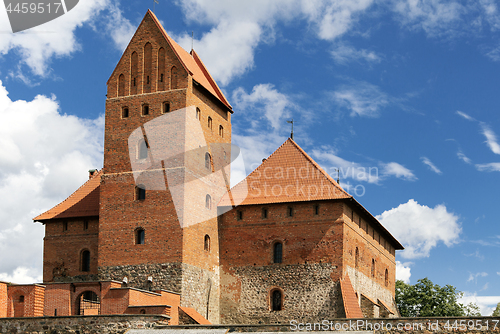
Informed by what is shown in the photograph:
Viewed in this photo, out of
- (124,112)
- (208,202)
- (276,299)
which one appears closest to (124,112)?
(124,112)

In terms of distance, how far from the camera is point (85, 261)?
33938 mm

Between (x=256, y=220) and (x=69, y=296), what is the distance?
9.83 metres

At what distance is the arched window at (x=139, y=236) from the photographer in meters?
31.2

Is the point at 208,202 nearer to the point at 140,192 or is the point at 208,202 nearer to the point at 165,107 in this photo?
the point at 140,192

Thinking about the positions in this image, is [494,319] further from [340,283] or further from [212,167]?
[212,167]

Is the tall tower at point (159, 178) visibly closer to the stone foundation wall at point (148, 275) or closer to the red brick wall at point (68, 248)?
the stone foundation wall at point (148, 275)

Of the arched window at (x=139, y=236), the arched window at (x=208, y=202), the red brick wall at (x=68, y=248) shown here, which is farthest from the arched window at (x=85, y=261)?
the arched window at (x=208, y=202)

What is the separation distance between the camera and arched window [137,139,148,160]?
31984mm

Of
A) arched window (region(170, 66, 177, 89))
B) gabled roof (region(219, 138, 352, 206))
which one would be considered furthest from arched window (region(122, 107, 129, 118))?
gabled roof (region(219, 138, 352, 206))

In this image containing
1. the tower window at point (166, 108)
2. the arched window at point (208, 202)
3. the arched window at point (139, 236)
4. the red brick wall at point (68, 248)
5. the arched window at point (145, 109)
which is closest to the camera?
the arched window at point (139, 236)

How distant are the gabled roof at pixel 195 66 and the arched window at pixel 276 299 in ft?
35.5

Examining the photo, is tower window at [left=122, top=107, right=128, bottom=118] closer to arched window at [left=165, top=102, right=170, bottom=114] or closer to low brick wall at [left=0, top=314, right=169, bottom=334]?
arched window at [left=165, top=102, right=170, bottom=114]

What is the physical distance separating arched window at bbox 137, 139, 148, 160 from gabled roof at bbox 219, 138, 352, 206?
4908 millimetres

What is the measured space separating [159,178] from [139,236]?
9.68ft
